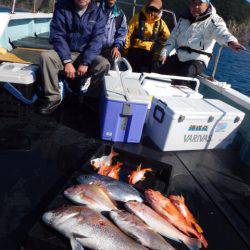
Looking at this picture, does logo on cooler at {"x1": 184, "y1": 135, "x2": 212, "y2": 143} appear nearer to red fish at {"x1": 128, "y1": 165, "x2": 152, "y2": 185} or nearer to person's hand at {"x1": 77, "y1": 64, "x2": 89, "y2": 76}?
red fish at {"x1": 128, "y1": 165, "x2": 152, "y2": 185}

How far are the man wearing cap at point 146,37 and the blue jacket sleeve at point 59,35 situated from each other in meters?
1.68

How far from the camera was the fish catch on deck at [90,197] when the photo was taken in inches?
92.5

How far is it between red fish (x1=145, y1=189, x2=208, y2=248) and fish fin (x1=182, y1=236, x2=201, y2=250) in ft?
0.38

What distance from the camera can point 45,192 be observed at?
8.79 ft

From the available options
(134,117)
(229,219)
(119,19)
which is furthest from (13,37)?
(229,219)

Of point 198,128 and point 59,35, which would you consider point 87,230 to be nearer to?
point 198,128

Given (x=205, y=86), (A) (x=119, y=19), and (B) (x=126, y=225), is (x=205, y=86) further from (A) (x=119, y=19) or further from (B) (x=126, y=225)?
(B) (x=126, y=225)

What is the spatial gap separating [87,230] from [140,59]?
4312 millimetres

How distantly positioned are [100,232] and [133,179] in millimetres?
971

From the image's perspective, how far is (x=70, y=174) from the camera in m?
3.02

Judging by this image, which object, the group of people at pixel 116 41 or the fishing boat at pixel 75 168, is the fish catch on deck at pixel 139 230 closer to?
the fishing boat at pixel 75 168

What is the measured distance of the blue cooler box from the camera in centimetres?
353

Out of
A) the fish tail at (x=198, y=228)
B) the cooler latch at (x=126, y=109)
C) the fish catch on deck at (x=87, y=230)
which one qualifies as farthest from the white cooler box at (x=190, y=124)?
the fish catch on deck at (x=87, y=230)

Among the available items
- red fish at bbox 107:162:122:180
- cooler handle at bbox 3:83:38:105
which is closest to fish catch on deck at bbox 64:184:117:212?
red fish at bbox 107:162:122:180
